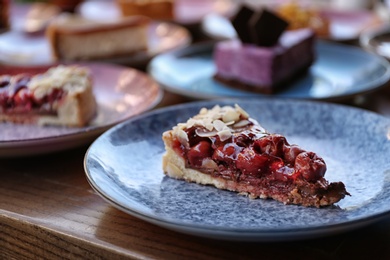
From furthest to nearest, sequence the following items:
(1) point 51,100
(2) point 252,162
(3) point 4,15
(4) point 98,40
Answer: (3) point 4,15 → (4) point 98,40 → (1) point 51,100 → (2) point 252,162

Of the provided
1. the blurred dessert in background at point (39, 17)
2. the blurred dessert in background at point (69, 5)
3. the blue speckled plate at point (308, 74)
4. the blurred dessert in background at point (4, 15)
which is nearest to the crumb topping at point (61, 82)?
the blue speckled plate at point (308, 74)

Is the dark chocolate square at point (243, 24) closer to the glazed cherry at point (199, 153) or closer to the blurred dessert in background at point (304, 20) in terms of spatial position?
the blurred dessert in background at point (304, 20)

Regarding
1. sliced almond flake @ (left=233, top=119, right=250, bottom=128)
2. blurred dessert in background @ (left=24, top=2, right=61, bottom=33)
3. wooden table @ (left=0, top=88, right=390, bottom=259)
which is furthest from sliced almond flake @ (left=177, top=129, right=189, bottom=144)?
blurred dessert in background @ (left=24, top=2, right=61, bottom=33)

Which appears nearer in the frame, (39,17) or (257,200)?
(257,200)

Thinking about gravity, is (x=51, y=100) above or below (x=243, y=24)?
below

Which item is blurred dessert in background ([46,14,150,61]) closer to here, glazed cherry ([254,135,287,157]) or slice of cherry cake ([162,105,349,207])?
slice of cherry cake ([162,105,349,207])

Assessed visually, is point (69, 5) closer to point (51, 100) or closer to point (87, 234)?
point (51, 100)

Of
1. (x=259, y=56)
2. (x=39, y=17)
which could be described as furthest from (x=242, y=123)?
(x=39, y=17)

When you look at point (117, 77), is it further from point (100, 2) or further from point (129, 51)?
point (100, 2)
